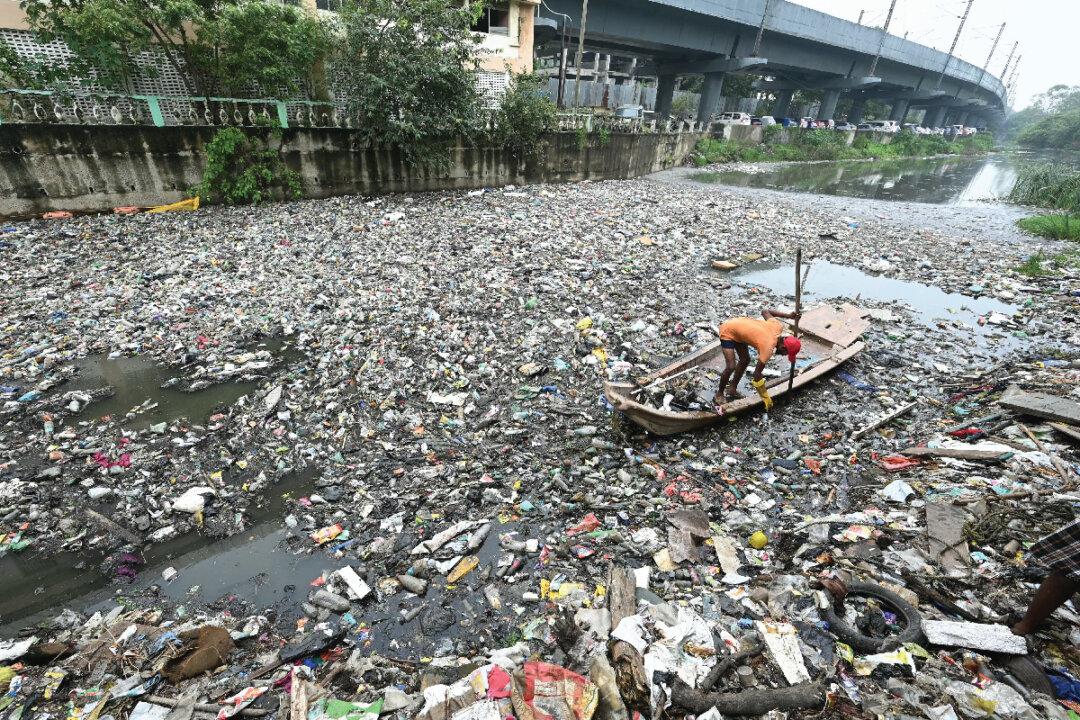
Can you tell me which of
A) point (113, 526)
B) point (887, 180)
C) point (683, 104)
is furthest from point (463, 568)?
point (683, 104)

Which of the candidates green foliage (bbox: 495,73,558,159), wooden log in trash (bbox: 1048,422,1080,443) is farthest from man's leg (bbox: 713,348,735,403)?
green foliage (bbox: 495,73,558,159)

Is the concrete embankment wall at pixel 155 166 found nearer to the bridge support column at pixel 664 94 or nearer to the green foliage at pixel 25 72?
the green foliage at pixel 25 72

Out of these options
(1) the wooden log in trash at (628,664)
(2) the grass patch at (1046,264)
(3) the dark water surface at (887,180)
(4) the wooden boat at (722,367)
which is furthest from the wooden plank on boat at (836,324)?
(3) the dark water surface at (887,180)

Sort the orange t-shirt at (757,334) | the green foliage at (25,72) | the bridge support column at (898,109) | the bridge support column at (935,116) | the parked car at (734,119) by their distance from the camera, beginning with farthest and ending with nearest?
the bridge support column at (935,116), the bridge support column at (898,109), the parked car at (734,119), the green foliage at (25,72), the orange t-shirt at (757,334)

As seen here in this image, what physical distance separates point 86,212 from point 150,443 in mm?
8723

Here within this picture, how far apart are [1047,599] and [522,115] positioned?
614 inches

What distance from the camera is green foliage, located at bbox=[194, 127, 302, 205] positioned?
10891mm

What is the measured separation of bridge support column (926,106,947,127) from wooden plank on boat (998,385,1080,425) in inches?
2772

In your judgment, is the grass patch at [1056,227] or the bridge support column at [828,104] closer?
the grass patch at [1056,227]

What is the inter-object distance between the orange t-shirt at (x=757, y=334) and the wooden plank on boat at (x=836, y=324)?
7.88ft

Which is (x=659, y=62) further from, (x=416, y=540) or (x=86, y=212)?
(x=416, y=540)

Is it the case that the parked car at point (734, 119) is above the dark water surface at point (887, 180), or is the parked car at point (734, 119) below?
above

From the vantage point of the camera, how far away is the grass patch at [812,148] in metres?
28.3

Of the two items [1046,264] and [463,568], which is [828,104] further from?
[463,568]
